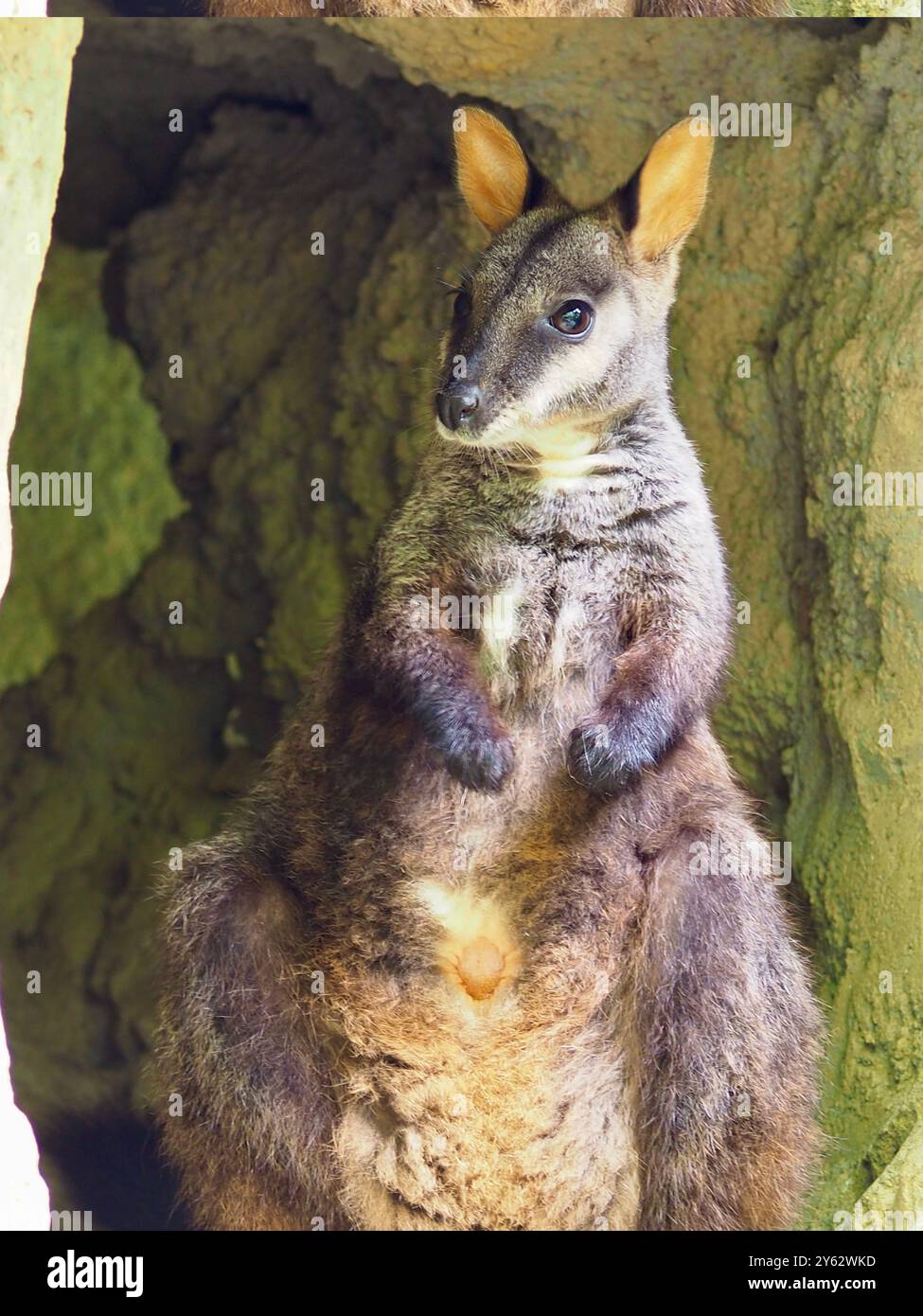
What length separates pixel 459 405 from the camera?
12.6 feet

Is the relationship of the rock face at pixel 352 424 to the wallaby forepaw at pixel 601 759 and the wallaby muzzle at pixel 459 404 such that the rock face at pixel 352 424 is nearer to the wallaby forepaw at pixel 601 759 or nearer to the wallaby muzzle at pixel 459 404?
the wallaby muzzle at pixel 459 404

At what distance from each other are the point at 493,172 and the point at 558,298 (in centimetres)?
43

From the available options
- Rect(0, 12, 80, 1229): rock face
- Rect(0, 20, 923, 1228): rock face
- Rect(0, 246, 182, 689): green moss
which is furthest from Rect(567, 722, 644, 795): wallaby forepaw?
Rect(0, 246, 182, 689): green moss

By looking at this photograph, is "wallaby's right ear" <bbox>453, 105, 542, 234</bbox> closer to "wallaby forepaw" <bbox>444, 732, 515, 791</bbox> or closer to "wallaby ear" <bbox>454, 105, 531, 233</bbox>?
"wallaby ear" <bbox>454, 105, 531, 233</bbox>

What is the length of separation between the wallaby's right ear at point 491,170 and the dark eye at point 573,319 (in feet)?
1.11

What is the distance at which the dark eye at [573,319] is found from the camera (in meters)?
4.00

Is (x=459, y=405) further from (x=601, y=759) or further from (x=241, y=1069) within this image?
(x=241, y=1069)

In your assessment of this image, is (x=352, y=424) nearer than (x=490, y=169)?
No

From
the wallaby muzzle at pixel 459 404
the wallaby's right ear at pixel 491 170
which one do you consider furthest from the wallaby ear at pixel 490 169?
the wallaby muzzle at pixel 459 404

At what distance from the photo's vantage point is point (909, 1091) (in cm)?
446

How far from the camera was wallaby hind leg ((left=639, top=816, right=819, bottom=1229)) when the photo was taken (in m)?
3.88

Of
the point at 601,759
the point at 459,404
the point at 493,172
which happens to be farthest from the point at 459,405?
the point at 601,759

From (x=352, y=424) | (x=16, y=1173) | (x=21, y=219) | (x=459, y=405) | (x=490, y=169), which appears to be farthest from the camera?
(x=352, y=424)

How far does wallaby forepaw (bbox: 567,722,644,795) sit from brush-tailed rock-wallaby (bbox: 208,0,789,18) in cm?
186
